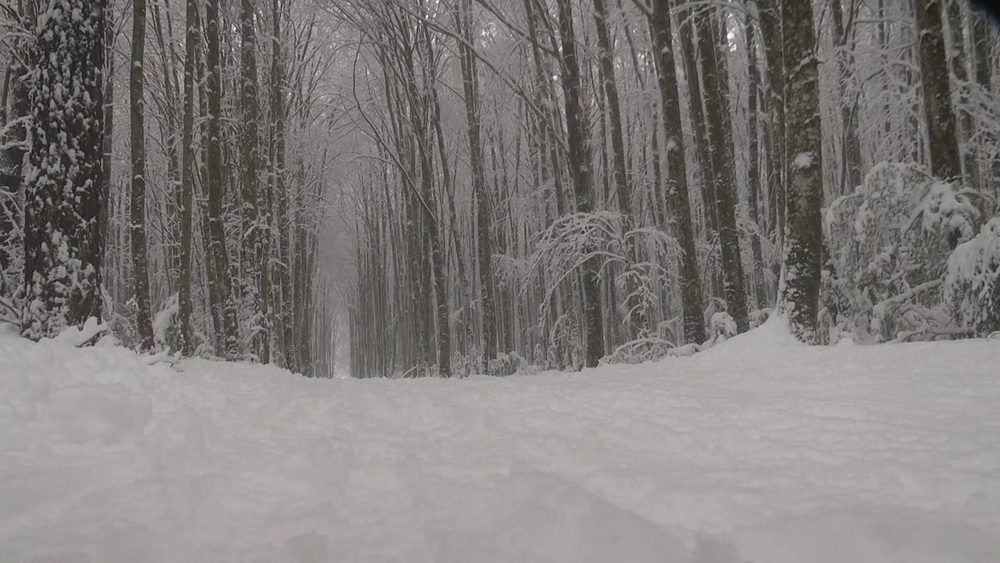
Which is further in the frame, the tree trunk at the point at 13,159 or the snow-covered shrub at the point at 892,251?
the tree trunk at the point at 13,159

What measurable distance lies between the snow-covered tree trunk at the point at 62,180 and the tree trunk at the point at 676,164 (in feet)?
18.7

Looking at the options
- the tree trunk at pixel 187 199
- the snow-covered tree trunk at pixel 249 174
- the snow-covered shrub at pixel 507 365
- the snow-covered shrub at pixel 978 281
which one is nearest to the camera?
the snow-covered shrub at pixel 978 281

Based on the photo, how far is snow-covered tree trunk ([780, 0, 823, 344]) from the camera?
184 inches

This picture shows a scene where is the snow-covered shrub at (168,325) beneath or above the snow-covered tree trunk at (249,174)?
beneath

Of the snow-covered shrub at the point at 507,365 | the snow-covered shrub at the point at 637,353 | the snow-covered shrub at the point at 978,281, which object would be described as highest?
the snow-covered shrub at the point at 978,281

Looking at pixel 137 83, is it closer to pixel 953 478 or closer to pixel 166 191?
pixel 166 191

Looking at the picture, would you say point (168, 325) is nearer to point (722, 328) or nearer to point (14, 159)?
point (14, 159)

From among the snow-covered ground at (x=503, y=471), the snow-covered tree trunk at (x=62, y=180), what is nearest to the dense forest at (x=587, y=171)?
the snow-covered tree trunk at (x=62, y=180)

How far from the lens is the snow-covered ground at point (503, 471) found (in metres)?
1.48

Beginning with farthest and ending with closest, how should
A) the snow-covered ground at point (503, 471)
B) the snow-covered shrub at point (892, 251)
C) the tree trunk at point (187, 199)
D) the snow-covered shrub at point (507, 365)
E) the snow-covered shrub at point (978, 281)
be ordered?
the snow-covered shrub at point (507, 365) < the tree trunk at point (187, 199) < the snow-covered shrub at point (892, 251) < the snow-covered shrub at point (978, 281) < the snow-covered ground at point (503, 471)

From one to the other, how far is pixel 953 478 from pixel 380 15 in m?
10.4

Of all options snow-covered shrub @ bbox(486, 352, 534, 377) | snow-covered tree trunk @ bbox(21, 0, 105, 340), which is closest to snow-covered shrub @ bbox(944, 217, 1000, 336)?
snow-covered tree trunk @ bbox(21, 0, 105, 340)

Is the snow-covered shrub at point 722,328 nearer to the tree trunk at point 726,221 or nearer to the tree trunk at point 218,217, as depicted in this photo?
the tree trunk at point 726,221

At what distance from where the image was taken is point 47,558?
4.54 ft
